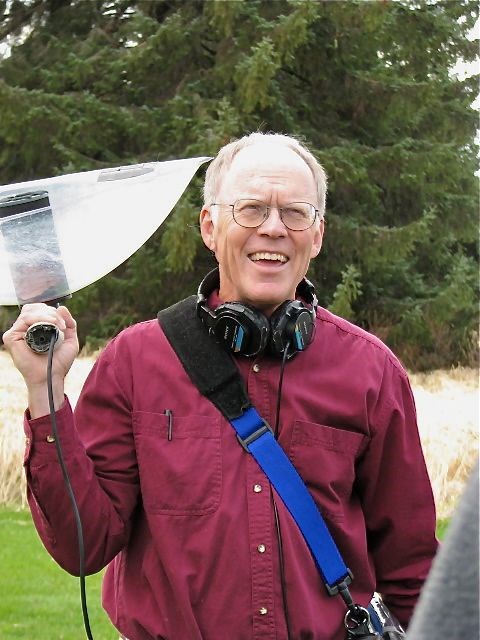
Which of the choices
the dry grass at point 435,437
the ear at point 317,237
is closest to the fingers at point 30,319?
the ear at point 317,237

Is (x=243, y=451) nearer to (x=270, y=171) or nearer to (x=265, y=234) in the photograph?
(x=265, y=234)

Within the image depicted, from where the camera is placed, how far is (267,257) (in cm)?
250

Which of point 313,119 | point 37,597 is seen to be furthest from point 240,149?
point 313,119

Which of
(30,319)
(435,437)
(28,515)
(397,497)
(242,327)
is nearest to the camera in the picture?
(30,319)

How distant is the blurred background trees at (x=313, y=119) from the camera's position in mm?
14008

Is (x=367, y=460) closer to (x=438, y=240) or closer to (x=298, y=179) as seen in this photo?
(x=298, y=179)

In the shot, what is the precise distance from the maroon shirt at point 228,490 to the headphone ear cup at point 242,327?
78 millimetres

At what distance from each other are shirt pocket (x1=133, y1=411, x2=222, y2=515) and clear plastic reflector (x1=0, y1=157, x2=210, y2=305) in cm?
44

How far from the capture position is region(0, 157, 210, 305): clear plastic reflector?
2318 millimetres

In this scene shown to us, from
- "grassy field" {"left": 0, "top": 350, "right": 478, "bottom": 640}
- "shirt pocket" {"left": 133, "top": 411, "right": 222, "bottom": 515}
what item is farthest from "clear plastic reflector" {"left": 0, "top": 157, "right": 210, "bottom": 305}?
"grassy field" {"left": 0, "top": 350, "right": 478, "bottom": 640}

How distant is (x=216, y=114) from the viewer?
14.4 meters

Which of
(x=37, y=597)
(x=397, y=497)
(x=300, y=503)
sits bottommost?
(x=37, y=597)

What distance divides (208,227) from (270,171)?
266mm

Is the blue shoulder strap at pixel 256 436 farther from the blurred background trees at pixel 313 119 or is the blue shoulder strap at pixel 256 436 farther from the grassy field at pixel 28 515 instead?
the blurred background trees at pixel 313 119
